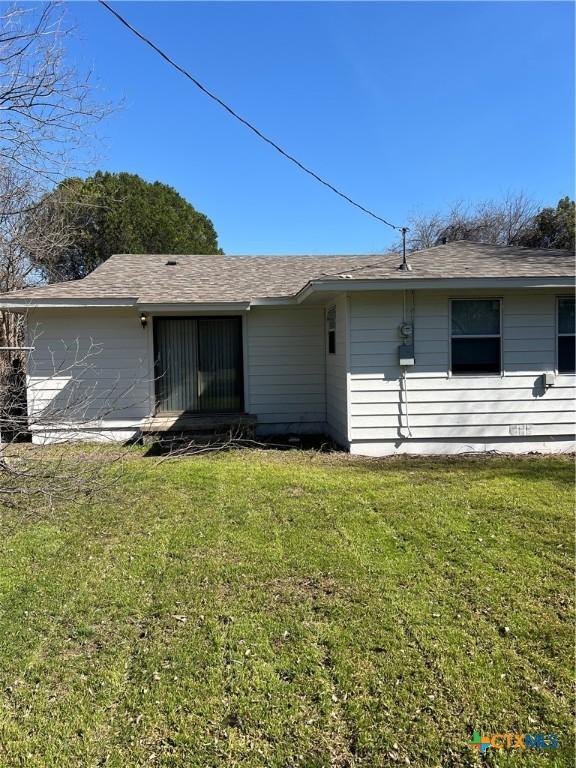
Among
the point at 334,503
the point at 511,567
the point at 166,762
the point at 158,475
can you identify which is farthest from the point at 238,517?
the point at 166,762

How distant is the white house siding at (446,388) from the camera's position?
7.65m

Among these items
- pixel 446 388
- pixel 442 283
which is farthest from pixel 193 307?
pixel 446 388

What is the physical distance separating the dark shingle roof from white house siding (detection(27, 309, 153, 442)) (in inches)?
19.1

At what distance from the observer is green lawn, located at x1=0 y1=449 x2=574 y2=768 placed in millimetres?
2205

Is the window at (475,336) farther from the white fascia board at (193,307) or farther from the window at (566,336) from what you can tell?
the white fascia board at (193,307)

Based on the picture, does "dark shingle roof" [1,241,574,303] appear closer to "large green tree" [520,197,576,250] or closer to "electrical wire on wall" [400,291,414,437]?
"electrical wire on wall" [400,291,414,437]

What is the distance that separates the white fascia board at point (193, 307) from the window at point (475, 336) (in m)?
3.53

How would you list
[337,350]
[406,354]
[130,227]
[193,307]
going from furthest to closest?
1. [130,227]
2. [193,307]
3. [337,350]
4. [406,354]

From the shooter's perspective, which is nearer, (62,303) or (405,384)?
(405,384)

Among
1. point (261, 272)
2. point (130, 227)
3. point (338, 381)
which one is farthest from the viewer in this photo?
point (130, 227)

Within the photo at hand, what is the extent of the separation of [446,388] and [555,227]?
21414 mm

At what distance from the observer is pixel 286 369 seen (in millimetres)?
9656

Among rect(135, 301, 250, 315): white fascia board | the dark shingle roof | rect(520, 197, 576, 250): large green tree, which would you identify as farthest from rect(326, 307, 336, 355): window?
rect(520, 197, 576, 250): large green tree

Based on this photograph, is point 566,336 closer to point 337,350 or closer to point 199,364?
point 337,350
